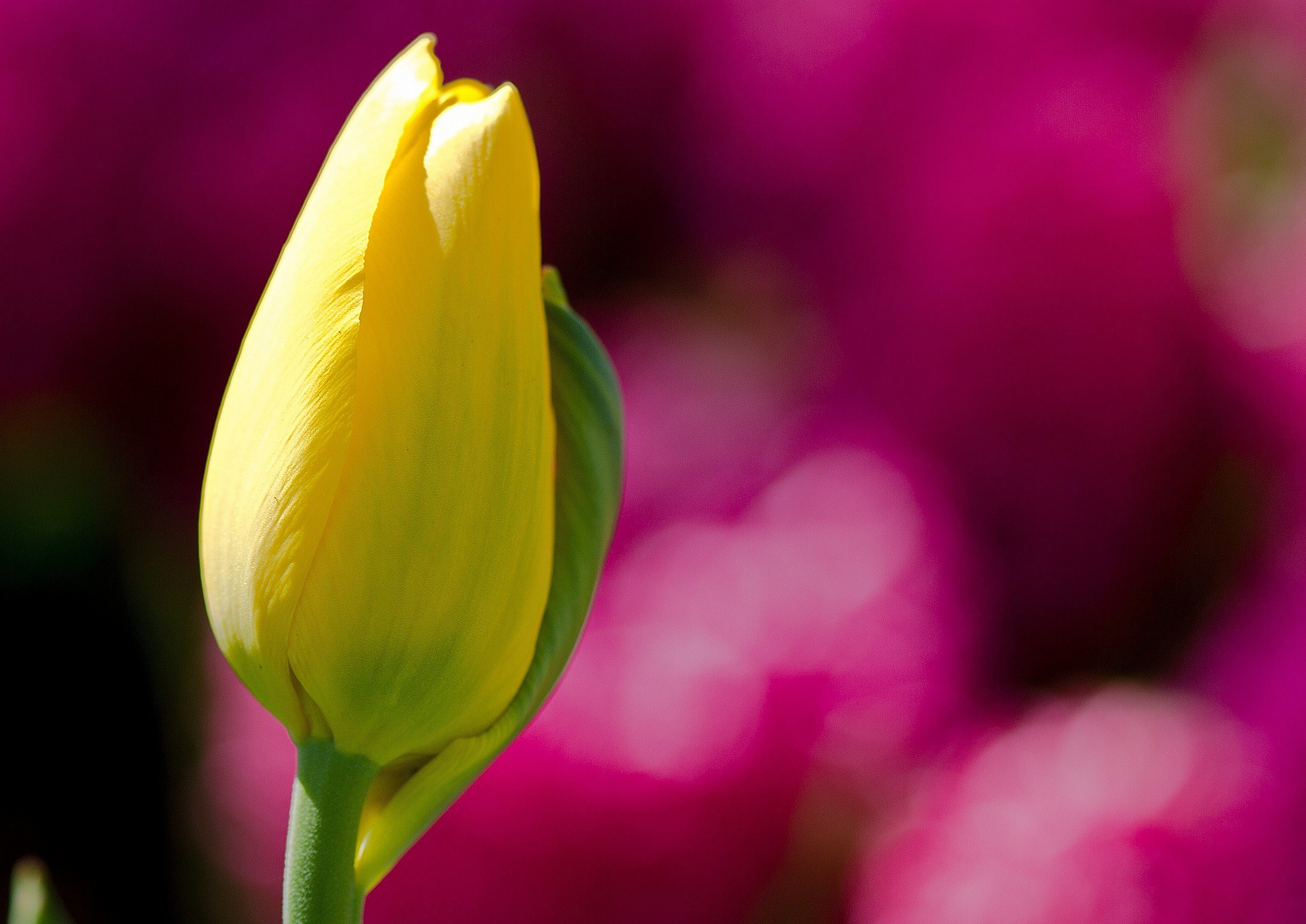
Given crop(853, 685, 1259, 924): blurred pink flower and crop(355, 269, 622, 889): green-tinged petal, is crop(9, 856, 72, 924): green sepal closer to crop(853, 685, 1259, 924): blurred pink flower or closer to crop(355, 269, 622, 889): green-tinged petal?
crop(355, 269, 622, 889): green-tinged petal

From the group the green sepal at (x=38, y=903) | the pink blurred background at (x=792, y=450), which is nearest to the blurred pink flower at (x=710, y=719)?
the pink blurred background at (x=792, y=450)

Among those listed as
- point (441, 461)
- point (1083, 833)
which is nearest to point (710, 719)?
point (1083, 833)

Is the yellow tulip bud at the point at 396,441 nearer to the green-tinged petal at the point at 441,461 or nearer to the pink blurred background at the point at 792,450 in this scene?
the green-tinged petal at the point at 441,461

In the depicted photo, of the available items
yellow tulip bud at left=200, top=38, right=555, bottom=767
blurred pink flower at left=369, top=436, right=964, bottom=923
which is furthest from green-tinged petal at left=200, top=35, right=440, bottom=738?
blurred pink flower at left=369, top=436, right=964, bottom=923

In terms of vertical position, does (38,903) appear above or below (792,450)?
below

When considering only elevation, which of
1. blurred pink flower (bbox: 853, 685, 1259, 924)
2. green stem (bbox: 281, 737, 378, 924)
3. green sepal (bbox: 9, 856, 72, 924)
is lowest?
green sepal (bbox: 9, 856, 72, 924)

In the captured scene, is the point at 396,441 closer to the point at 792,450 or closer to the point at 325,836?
the point at 325,836

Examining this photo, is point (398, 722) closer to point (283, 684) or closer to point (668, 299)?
point (283, 684)
